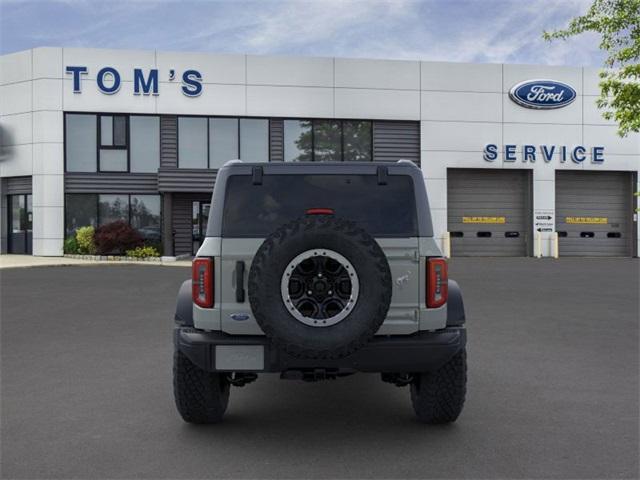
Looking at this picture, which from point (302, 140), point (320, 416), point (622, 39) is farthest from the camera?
point (302, 140)

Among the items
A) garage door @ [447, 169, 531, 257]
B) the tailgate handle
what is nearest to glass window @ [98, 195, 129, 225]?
garage door @ [447, 169, 531, 257]

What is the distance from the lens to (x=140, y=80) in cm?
2495

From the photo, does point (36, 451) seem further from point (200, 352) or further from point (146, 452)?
point (200, 352)

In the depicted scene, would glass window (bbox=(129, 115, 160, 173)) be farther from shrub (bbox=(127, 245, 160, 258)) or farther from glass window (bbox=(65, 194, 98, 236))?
shrub (bbox=(127, 245, 160, 258))

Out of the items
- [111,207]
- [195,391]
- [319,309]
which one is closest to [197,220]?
[111,207]

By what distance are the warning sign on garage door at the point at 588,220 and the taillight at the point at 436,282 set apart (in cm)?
2654

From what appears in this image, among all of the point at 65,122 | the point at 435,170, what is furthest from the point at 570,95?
the point at 65,122

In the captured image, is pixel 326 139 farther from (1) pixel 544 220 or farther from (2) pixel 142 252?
(1) pixel 544 220

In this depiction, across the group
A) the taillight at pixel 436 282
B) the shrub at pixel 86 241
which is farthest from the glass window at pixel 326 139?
the taillight at pixel 436 282

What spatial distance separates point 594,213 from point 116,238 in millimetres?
21886

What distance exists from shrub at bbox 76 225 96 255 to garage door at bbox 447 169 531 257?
1554 centimetres

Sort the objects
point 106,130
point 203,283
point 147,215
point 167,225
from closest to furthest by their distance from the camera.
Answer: point 203,283 → point 167,225 → point 106,130 → point 147,215

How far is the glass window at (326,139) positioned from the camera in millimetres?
26422

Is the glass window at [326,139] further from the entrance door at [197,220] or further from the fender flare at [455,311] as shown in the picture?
the fender flare at [455,311]
